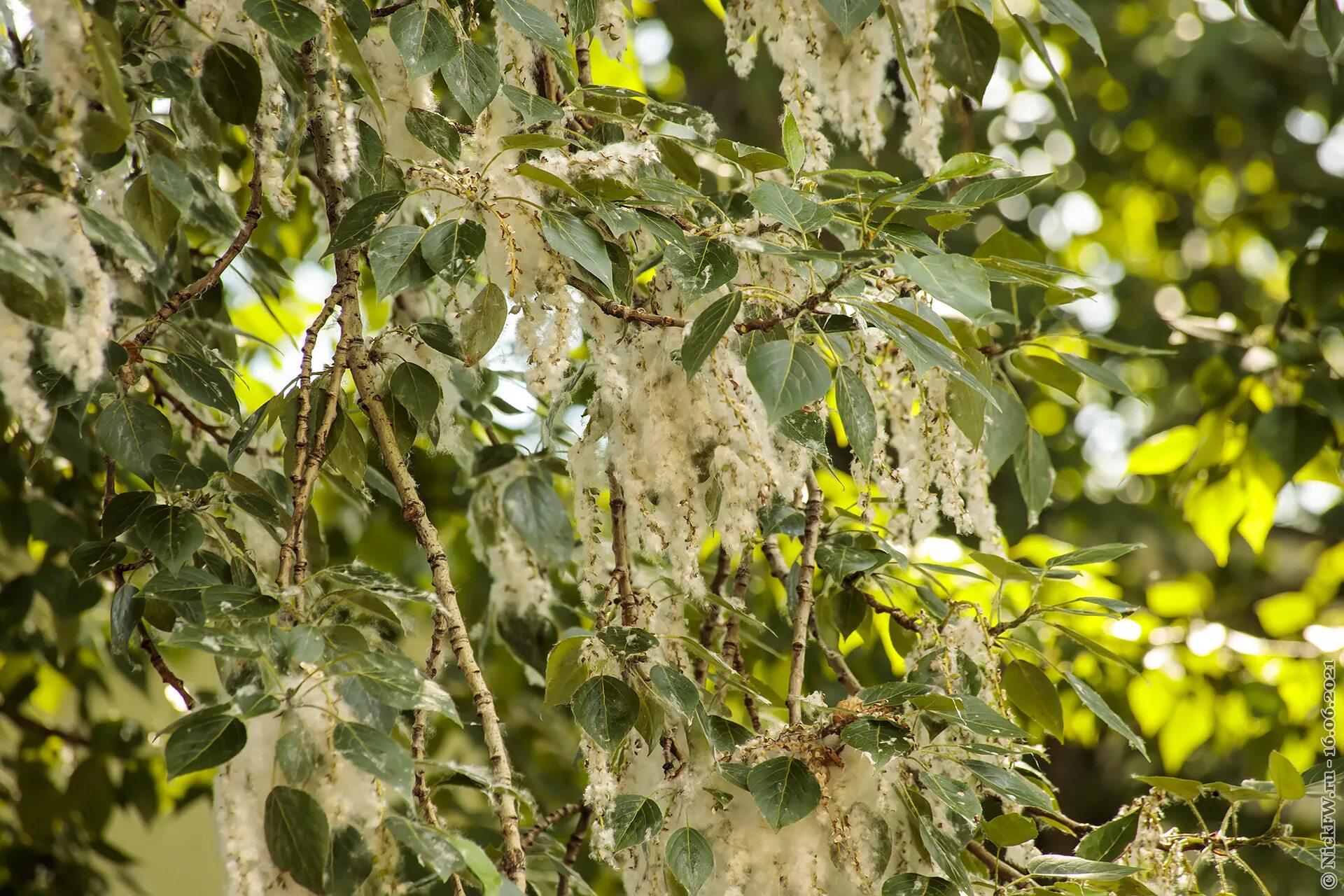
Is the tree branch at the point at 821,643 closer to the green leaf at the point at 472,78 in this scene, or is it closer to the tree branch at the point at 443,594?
the tree branch at the point at 443,594

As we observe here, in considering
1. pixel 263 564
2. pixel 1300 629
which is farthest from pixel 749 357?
pixel 1300 629

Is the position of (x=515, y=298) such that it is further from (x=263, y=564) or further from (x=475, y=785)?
(x=263, y=564)

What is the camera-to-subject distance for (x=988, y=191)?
0.61 m

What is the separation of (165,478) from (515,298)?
0.85 feet

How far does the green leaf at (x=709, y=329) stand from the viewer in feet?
1.83

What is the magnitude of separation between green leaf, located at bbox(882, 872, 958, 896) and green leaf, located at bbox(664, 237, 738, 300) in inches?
13.2

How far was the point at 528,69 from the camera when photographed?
2.42ft

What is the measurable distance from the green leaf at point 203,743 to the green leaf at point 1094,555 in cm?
53

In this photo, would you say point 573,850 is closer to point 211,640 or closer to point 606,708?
point 606,708

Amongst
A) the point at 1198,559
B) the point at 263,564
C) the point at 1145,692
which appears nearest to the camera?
the point at 263,564

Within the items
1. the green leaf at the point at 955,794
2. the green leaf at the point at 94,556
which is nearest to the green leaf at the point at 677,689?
the green leaf at the point at 955,794

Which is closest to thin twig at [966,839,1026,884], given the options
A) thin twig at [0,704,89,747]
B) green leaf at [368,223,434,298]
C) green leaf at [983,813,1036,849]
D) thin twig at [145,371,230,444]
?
green leaf at [983,813,1036,849]

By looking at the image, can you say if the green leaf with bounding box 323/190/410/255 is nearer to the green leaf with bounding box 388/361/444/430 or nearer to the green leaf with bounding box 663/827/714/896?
the green leaf with bounding box 388/361/444/430

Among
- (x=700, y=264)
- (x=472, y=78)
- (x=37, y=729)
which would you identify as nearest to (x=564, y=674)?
(x=700, y=264)
